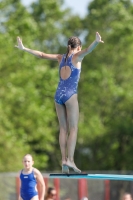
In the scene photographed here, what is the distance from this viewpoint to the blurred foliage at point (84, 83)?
139 ft

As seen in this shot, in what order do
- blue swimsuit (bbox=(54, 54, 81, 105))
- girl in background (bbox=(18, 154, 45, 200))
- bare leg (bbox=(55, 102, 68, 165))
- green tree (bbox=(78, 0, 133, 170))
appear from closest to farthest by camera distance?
blue swimsuit (bbox=(54, 54, 81, 105)) → bare leg (bbox=(55, 102, 68, 165)) → girl in background (bbox=(18, 154, 45, 200)) → green tree (bbox=(78, 0, 133, 170))

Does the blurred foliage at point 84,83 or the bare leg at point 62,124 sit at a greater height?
the blurred foliage at point 84,83

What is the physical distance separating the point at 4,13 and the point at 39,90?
507cm

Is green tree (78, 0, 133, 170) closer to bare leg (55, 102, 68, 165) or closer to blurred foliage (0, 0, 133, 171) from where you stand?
blurred foliage (0, 0, 133, 171)

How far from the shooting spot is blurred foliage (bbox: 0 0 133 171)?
42.2m

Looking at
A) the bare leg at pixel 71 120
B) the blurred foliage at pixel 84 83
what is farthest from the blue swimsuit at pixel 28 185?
the blurred foliage at pixel 84 83

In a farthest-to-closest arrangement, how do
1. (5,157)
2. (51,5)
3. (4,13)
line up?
1. (51,5)
2. (4,13)
3. (5,157)

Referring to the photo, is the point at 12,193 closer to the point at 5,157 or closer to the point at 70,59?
the point at 70,59

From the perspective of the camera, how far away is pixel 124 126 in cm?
4728

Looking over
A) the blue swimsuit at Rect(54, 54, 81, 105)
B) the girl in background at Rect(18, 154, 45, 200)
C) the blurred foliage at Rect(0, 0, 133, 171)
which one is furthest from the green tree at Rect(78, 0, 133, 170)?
the blue swimsuit at Rect(54, 54, 81, 105)

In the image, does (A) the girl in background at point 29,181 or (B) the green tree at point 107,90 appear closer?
(A) the girl in background at point 29,181

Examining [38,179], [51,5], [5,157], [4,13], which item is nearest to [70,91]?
[38,179]

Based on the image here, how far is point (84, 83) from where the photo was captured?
4950 cm

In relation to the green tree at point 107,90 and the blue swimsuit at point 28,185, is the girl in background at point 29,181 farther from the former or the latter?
the green tree at point 107,90
